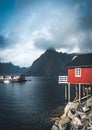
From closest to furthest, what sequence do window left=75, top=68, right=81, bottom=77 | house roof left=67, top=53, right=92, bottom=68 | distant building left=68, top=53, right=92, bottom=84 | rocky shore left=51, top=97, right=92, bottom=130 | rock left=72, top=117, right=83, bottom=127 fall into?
1. rocky shore left=51, top=97, right=92, bottom=130
2. rock left=72, top=117, right=83, bottom=127
3. distant building left=68, top=53, right=92, bottom=84
4. house roof left=67, top=53, right=92, bottom=68
5. window left=75, top=68, right=81, bottom=77

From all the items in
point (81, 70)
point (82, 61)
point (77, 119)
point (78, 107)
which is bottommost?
point (77, 119)

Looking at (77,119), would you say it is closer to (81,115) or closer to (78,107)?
(81,115)

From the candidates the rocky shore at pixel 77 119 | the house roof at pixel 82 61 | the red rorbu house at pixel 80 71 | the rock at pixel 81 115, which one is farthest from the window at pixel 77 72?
the rock at pixel 81 115

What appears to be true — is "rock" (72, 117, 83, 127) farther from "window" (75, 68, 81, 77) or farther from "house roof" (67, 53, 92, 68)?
"window" (75, 68, 81, 77)

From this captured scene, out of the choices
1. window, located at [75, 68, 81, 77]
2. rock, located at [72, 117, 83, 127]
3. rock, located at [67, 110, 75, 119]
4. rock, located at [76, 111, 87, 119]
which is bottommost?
rock, located at [72, 117, 83, 127]

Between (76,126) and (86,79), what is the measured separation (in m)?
15.7

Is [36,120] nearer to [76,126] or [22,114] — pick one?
[22,114]

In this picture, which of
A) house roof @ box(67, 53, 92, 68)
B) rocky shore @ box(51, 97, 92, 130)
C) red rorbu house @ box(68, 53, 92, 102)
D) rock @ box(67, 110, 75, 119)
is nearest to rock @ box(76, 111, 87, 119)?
rocky shore @ box(51, 97, 92, 130)

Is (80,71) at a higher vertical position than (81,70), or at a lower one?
lower

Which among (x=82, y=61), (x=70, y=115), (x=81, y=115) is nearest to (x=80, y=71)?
(x=82, y=61)

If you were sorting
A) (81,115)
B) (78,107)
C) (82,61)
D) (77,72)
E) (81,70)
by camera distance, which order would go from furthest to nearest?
1. (82,61)
2. (77,72)
3. (81,70)
4. (78,107)
5. (81,115)

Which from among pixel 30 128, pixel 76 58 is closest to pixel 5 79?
pixel 76 58

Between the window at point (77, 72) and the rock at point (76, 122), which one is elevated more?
the window at point (77, 72)

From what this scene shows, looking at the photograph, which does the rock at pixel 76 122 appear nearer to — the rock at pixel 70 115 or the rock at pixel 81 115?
the rock at pixel 81 115
